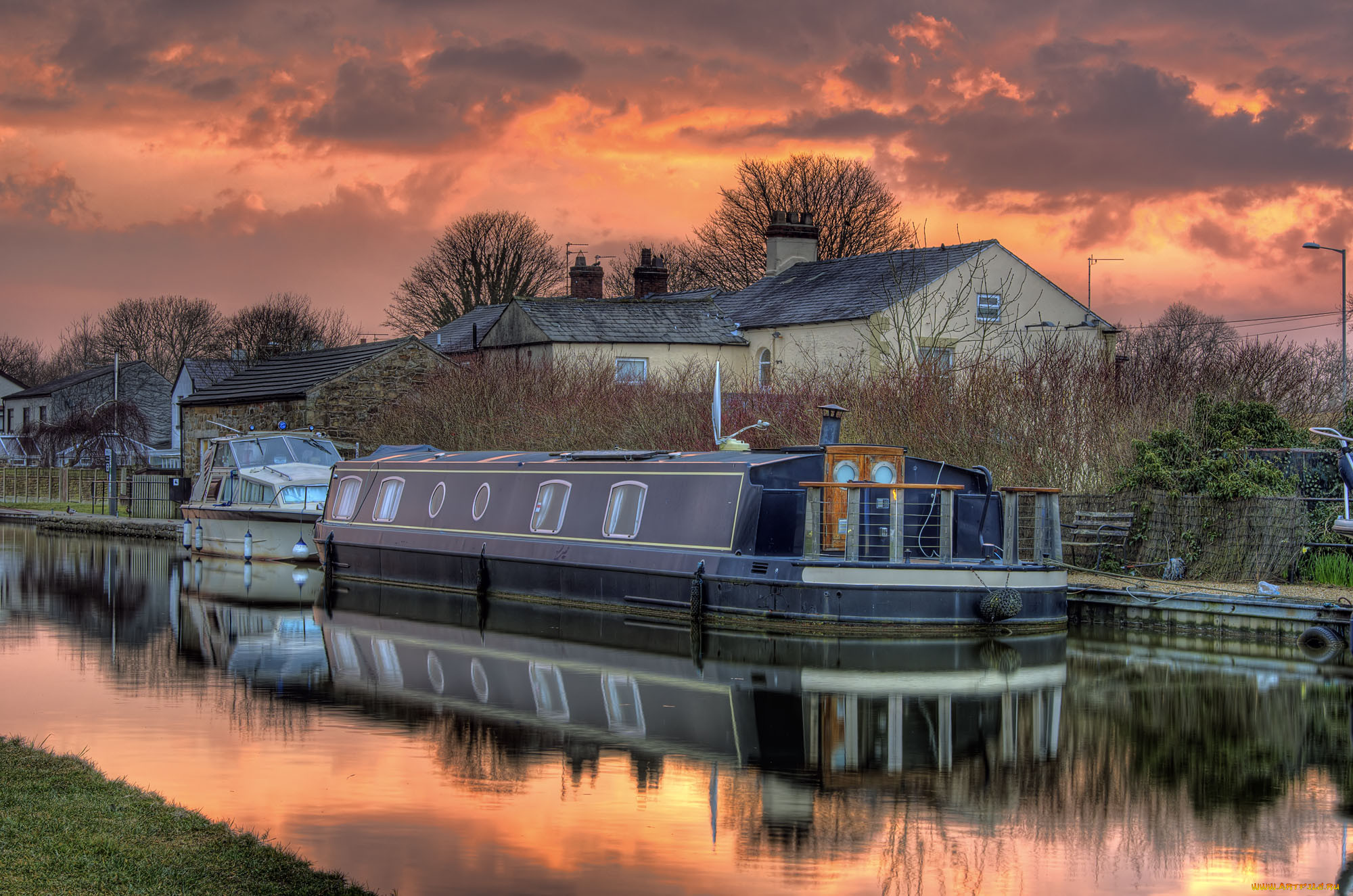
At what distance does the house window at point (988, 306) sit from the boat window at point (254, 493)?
17.1 m

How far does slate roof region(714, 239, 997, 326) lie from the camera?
34188 mm

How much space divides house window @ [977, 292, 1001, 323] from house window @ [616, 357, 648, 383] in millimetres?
8142

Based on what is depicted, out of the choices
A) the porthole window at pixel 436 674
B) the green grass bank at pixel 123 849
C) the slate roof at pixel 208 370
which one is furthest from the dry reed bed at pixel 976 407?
the slate roof at pixel 208 370

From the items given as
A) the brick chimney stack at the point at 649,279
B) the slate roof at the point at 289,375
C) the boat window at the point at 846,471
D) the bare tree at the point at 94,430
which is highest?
the brick chimney stack at the point at 649,279

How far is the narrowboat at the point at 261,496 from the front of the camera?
26.6 metres

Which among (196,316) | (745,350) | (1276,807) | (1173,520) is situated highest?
(196,316)

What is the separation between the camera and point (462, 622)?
1795 cm

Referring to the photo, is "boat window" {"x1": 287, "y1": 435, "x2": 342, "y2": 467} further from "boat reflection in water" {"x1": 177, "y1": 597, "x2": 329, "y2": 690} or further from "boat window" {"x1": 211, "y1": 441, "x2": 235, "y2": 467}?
"boat reflection in water" {"x1": 177, "y1": 597, "x2": 329, "y2": 690}

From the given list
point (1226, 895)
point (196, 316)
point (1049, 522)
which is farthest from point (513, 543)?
point (196, 316)

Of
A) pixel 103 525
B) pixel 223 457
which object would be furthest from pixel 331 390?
pixel 103 525

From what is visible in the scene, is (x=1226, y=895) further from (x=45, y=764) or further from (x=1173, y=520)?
(x=1173, y=520)

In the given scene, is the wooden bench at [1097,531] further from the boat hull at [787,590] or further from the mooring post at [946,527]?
the mooring post at [946,527]

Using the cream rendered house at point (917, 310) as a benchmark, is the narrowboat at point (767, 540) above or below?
below

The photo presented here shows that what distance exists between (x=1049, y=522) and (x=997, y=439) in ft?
13.4
